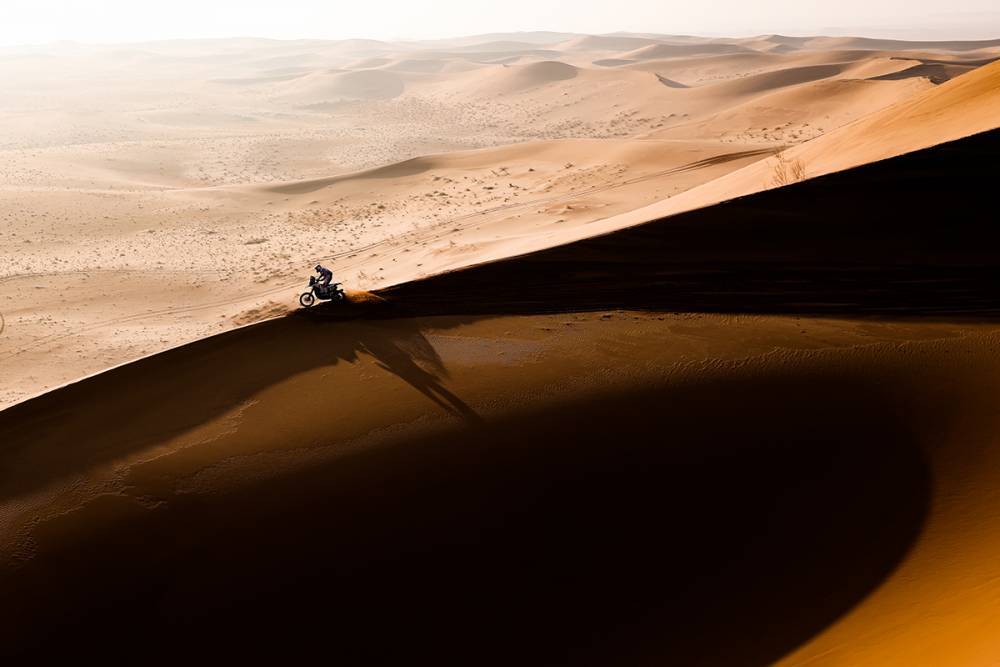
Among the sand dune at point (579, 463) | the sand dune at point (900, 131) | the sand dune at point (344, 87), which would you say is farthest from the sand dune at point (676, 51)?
the sand dune at point (579, 463)

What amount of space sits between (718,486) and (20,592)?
387cm

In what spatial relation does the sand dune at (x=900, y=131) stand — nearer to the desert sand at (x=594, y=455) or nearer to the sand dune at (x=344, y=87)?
the desert sand at (x=594, y=455)

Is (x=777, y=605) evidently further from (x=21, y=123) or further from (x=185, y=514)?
(x=21, y=123)

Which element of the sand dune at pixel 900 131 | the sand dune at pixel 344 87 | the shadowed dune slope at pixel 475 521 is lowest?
the shadowed dune slope at pixel 475 521

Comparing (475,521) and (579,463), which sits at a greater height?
(579,463)

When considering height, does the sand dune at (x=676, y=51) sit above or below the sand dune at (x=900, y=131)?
above

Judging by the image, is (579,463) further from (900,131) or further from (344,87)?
(344,87)

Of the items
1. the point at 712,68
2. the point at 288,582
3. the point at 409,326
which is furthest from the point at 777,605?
the point at 712,68

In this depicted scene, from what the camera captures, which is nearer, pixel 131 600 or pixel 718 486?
pixel 131 600

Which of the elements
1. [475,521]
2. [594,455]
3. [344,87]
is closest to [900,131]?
[594,455]

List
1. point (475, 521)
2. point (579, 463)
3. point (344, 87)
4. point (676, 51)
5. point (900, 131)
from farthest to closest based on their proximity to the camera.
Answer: point (676, 51) < point (344, 87) < point (900, 131) < point (579, 463) < point (475, 521)

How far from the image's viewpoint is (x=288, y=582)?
3564 mm

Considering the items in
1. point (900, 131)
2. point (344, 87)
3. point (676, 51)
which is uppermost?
point (676, 51)

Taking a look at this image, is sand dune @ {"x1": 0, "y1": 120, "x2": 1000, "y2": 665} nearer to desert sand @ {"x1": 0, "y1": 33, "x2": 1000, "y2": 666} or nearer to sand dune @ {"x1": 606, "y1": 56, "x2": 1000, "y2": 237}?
desert sand @ {"x1": 0, "y1": 33, "x2": 1000, "y2": 666}
